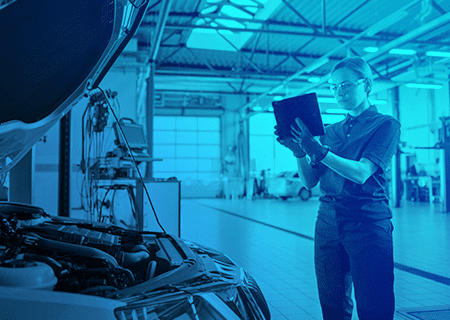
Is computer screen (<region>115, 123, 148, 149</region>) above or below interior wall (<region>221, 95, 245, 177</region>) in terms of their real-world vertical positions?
below

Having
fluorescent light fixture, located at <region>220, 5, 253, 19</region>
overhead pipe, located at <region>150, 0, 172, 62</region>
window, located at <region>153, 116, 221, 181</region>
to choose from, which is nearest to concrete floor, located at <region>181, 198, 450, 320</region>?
overhead pipe, located at <region>150, 0, 172, 62</region>

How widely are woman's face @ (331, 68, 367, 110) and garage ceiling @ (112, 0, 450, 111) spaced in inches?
194

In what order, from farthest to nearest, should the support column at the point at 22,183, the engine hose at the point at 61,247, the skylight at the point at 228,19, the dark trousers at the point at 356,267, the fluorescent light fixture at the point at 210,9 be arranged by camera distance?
the fluorescent light fixture at the point at 210,9, the skylight at the point at 228,19, the support column at the point at 22,183, the dark trousers at the point at 356,267, the engine hose at the point at 61,247

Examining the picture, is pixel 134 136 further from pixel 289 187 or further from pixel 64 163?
pixel 289 187

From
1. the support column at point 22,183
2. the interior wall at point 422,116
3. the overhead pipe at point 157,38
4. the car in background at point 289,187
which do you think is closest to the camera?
the support column at point 22,183

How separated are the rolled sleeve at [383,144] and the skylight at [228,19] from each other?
23.3ft

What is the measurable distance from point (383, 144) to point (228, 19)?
734 centimetres

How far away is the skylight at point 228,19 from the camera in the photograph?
912cm

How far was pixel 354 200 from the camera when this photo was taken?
5.77ft

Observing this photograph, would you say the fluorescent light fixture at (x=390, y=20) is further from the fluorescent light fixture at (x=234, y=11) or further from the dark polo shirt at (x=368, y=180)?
the dark polo shirt at (x=368, y=180)

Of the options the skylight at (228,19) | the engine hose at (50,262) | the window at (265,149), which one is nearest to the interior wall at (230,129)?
the window at (265,149)

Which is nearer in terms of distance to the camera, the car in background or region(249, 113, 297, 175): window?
the car in background

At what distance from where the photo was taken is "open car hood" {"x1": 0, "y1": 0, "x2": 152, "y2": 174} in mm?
1299

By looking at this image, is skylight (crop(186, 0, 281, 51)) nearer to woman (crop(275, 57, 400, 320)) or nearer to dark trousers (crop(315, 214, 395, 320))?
woman (crop(275, 57, 400, 320))
